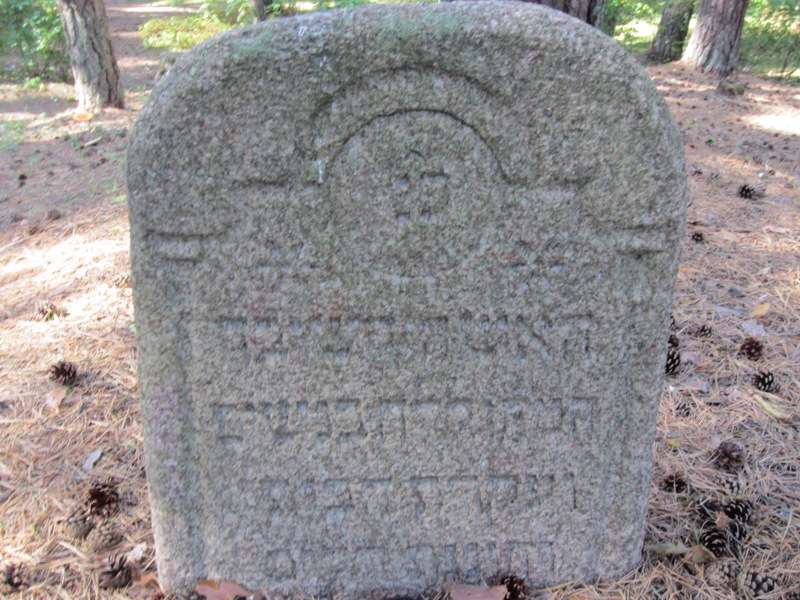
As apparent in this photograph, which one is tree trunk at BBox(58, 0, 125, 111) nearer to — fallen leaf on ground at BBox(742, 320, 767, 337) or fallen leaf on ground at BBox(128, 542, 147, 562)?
fallen leaf on ground at BBox(128, 542, 147, 562)

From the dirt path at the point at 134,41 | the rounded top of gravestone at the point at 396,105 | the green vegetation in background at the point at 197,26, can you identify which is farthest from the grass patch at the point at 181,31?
the rounded top of gravestone at the point at 396,105

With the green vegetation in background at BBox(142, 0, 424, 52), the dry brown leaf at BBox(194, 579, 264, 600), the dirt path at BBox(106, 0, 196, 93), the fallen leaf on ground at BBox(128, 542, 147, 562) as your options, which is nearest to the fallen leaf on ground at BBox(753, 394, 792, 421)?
the dry brown leaf at BBox(194, 579, 264, 600)

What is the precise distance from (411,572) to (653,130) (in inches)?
53.2

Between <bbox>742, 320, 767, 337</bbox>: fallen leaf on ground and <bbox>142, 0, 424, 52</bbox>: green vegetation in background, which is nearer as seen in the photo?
<bbox>742, 320, 767, 337</bbox>: fallen leaf on ground

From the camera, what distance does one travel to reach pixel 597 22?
3.04 metres

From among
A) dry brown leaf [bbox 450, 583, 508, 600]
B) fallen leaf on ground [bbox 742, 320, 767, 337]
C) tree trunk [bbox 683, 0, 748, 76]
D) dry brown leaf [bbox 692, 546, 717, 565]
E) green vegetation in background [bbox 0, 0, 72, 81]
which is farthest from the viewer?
green vegetation in background [bbox 0, 0, 72, 81]

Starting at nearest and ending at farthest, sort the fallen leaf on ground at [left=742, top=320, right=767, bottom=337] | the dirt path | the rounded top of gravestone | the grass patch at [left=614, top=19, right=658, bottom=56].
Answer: the rounded top of gravestone
the fallen leaf on ground at [left=742, top=320, right=767, bottom=337]
the dirt path
the grass patch at [left=614, top=19, right=658, bottom=56]

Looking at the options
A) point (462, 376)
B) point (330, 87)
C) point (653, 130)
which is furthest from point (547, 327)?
point (330, 87)

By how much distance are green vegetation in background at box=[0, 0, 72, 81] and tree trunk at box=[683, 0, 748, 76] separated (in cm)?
857

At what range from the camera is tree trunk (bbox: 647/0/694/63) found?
31.4ft

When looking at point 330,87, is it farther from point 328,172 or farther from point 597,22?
point 597,22

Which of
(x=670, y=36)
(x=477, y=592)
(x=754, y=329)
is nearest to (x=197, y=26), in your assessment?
(x=670, y=36)

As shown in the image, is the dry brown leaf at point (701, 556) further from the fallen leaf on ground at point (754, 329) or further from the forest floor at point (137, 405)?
Answer: the fallen leaf on ground at point (754, 329)

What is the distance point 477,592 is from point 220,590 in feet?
2.37
